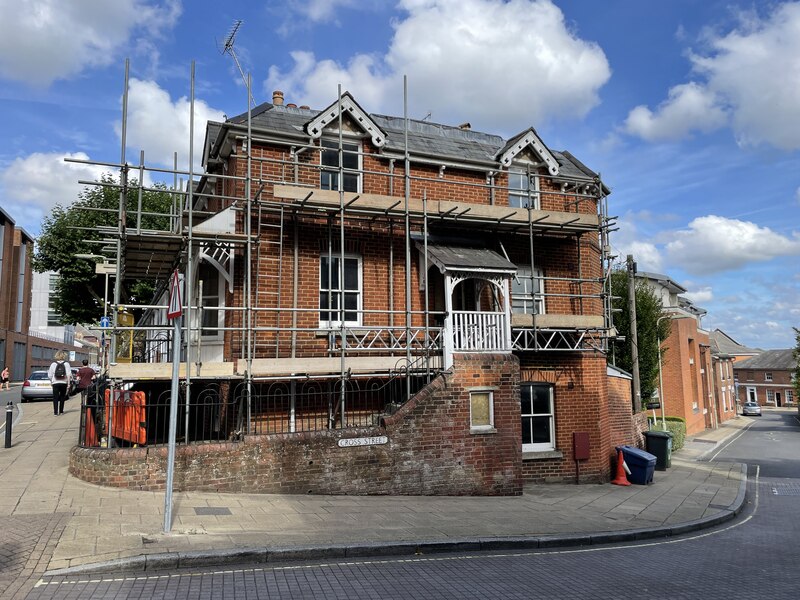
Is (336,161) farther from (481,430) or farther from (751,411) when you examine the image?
(751,411)

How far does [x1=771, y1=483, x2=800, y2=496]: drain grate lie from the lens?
625 inches

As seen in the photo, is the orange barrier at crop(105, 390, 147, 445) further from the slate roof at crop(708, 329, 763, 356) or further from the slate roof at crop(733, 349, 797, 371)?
the slate roof at crop(733, 349, 797, 371)

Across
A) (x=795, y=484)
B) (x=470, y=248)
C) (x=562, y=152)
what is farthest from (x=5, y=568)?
(x=795, y=484)

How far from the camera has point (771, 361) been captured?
286ft

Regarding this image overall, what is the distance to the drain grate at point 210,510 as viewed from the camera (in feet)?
27.5

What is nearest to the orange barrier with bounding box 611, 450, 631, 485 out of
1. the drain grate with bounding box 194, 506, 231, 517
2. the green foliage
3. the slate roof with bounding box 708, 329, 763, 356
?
the drain grate with bounding box 194, 506, 231, 517

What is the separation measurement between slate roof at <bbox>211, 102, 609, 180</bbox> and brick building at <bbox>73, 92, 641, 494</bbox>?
0.10m

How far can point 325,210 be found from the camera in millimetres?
12859

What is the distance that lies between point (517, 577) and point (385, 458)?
4527 millimetres

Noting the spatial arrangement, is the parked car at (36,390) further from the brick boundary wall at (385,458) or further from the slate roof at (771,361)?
the slate roof at (771,361)

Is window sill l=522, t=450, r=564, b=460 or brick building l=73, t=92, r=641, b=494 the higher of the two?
brick building l=73, t=92, r=641, b=494

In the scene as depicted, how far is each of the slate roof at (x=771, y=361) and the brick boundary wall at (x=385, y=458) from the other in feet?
283

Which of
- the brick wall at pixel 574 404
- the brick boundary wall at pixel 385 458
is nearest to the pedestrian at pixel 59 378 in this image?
the brick boundary wall at pixel 385 458

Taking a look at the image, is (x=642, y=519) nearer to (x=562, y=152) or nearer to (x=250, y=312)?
(x=250, y=312)
